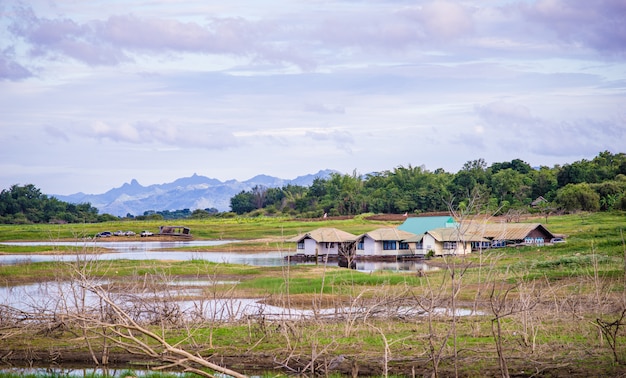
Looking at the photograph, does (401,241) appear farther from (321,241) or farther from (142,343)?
(142,343)

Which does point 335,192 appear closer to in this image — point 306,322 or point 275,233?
point 275,233

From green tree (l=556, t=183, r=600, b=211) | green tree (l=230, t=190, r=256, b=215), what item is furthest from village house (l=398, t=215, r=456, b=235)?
green tree (l=230, t=190, r=256, b=215)

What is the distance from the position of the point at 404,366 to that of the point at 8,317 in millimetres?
11180

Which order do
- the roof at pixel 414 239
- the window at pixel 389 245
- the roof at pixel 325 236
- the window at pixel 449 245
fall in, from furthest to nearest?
1. the window at pixel 389 245
2. the roof at pixel 325 236
3. the roof at pixel 414 239
4. the window at pixel 449 245

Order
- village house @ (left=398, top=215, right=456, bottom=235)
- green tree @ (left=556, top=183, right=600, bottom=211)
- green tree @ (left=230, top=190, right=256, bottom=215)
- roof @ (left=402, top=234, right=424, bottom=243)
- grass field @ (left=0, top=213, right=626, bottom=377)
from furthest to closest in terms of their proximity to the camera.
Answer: green tree @ (left=230, top=190, right=256, bottom=215) < green tree @ (left=556, top=183, right=600, bottom=211) < village house @ (left=398, top=215, right=456, bottom=235) < roof @ (left=402, top=234, right=424, bottom=243) < grass field @ (left=0, top=213, right=626, bottom=377)

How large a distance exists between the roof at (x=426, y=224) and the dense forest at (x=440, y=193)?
1127 centimetres

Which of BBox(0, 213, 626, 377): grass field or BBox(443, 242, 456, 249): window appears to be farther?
BBox(443, 242, 456, 249): window

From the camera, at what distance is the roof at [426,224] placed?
64.5 meters

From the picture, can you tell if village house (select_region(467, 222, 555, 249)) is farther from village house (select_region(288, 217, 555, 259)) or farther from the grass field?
the grass field

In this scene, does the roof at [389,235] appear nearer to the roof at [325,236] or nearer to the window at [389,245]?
the window at [389,245]

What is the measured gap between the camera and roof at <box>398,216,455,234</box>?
64.5 metres

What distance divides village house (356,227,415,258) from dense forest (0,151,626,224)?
16.8m

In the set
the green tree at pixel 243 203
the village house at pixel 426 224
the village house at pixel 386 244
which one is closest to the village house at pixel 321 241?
the village house at pixel 386 244

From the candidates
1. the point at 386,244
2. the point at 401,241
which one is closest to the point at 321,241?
the point at 386,244
